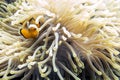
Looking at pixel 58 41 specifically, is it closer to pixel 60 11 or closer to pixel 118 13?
pixel 60 11

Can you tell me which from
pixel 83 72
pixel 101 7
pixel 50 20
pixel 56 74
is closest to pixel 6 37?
pixel 50 20

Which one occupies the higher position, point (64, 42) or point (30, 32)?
point (30, 32)

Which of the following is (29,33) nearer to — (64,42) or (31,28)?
(31,28)

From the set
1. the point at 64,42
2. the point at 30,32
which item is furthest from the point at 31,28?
the point at 64,42

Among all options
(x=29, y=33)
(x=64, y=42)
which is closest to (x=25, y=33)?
(x=29, y=33)

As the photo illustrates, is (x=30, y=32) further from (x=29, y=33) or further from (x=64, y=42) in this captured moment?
(x=64, y=42)
